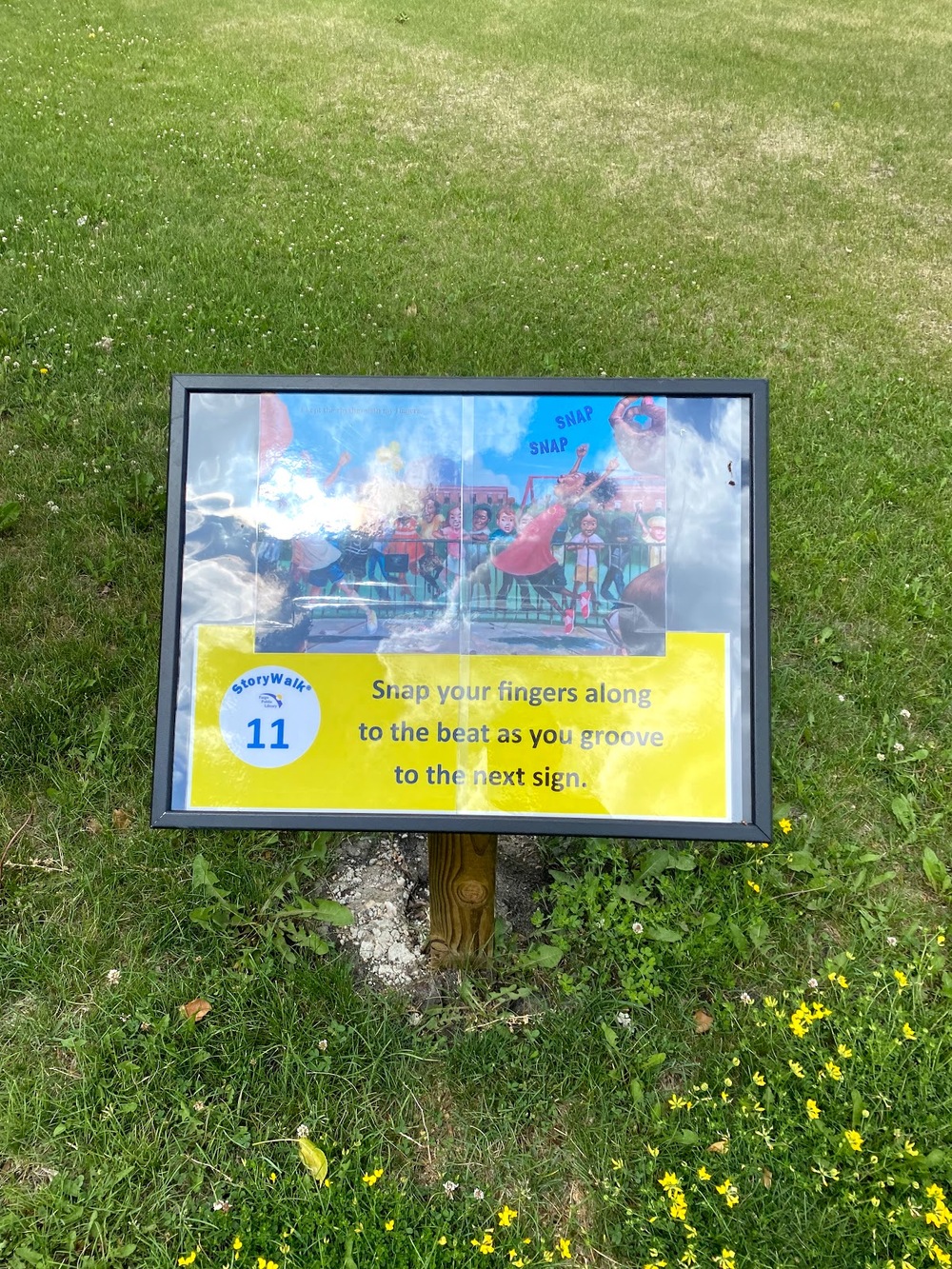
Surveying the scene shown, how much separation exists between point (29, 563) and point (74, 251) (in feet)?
9.21

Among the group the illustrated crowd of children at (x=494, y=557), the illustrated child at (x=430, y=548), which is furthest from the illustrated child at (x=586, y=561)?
the illustrated child at (x=430, y=548)

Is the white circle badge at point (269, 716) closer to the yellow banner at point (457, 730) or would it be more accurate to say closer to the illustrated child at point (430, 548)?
the yellow banner at point (457, 730)

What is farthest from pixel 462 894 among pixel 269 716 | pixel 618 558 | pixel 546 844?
pixel 618 558

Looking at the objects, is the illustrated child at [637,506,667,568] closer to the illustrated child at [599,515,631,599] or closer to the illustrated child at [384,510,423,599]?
the illustrated child at [599,515,631,599]

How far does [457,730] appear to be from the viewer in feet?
6.23

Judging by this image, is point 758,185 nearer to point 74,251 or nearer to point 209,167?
point 209,167

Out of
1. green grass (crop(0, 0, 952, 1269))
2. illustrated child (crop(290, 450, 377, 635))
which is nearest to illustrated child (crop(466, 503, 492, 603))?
illustrated child (crop(290, 450, 377, 635))

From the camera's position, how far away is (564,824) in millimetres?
1860

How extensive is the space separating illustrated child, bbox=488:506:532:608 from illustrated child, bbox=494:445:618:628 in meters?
0.01

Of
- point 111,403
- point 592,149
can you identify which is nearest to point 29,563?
point 111,403

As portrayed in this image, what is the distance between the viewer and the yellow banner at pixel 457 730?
1.88 metres

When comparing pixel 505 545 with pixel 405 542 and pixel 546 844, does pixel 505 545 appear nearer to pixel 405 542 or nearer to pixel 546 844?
pixel 405 542

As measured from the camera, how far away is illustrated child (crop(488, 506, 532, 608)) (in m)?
1.90

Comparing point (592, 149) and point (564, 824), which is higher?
point (592, 149)
